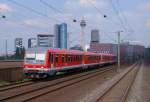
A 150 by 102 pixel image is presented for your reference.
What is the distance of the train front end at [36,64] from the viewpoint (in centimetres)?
2945

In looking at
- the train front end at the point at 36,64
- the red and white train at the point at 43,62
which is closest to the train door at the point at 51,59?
the red and white train at the point at 43,62

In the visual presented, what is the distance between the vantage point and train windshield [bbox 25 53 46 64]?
29.9 m

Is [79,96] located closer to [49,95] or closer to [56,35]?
[49,95]

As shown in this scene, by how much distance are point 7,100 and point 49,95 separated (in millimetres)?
3257

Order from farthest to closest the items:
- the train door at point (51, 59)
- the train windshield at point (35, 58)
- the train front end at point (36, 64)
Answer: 1. the train door at point (51, 59)
2. the train windshield at point (35, 58)
3. the train front end at point (36, 64)

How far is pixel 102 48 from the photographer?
135375 millimetres

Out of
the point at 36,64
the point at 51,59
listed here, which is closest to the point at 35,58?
the point at 36,64

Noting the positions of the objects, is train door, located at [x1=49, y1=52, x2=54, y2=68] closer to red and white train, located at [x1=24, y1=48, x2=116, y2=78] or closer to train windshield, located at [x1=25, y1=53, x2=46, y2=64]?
red and white train, located at [x1=24, y1=48, x2=116, y2=78]

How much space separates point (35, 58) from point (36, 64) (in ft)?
2.09

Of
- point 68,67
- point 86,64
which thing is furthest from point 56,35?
point 68,67

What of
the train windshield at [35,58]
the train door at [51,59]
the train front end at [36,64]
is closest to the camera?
the train front end at [36,64]

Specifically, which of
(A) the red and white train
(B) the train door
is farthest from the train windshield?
(B) the train door

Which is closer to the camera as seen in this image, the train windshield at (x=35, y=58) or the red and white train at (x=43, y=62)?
the red and white train at (x=43, y=62)

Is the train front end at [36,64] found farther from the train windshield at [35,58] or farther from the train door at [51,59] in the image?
the train door at [51,59]
